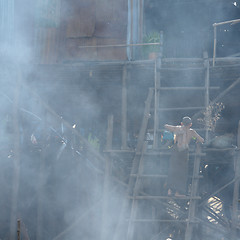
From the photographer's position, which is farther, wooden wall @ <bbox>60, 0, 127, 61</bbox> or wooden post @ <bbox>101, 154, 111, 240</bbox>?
wooden wall @ <bbox>60, 0, 127, 61</bbox>

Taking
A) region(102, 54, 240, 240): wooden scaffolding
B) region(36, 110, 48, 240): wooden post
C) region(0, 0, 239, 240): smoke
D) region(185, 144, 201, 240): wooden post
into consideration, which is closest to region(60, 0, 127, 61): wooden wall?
region(0, 0, 239, 240): smoke

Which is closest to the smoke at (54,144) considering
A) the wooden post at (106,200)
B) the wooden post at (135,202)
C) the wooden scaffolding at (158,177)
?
the wooden post at (106,200)

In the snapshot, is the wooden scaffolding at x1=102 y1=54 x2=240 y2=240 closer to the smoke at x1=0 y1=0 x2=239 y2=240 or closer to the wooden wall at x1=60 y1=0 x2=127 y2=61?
the smoke at x1=0 y1=0 x2=239 y2=240

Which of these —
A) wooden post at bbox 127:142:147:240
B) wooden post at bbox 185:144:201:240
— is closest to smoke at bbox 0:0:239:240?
wooden post at bbox 127:142:147:240

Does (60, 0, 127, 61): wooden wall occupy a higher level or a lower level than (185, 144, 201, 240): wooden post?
higher

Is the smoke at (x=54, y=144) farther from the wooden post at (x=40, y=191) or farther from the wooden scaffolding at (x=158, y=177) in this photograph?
the wooden scaffolding at (x=158, y=177)

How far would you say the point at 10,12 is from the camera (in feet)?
26.2

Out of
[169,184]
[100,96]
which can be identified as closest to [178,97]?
[100,96]

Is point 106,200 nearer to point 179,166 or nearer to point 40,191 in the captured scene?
point 40,191

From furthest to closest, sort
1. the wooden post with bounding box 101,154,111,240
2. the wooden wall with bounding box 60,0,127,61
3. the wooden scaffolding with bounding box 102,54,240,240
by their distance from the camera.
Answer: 1. the wooden wall with bounding box 60,0,127,61
2. the wooden post with bounding box 101,154,111,240
3. the wooden scaffolding with bounding box 102,54,240,240

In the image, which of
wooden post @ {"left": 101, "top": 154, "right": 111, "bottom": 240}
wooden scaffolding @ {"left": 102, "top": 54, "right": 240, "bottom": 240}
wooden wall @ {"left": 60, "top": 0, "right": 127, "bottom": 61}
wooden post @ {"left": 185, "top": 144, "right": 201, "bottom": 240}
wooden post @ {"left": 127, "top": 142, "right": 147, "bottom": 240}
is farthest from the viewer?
wooden wall @ {"left": 60, "top": 0, "right": 127, "bottom": 61}

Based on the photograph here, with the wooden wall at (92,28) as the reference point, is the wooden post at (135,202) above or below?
below

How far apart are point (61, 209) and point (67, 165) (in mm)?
1076

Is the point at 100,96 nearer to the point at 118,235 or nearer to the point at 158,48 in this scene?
the point at 158,48
